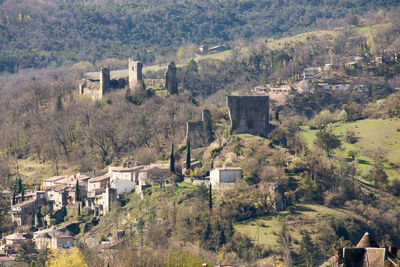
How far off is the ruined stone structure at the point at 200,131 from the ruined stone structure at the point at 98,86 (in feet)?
51.9

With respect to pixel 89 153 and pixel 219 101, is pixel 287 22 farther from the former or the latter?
pixel 89 153

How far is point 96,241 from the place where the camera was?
62.5 metres

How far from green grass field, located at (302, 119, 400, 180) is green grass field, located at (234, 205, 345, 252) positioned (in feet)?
42.1

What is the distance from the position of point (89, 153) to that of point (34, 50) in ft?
287

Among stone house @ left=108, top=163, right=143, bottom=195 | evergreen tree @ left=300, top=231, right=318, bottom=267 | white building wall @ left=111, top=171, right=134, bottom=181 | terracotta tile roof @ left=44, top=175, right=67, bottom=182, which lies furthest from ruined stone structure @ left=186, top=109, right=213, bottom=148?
evergreen tree @ left=300, top=231, right=318, bottom=267

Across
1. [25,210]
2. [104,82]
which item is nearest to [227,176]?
[25,210]

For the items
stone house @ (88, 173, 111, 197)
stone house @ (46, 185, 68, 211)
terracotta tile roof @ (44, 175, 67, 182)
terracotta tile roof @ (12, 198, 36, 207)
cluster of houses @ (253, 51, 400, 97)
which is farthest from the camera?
cluster of houses @ (253, 51, 400, 97)

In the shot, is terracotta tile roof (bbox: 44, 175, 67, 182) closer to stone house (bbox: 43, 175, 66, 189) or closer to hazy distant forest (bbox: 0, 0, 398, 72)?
stone house (bbox: 43, 175, 66, 189)

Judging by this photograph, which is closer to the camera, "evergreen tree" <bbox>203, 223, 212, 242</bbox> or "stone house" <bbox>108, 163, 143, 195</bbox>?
"evergreen tree" <bbox>203, 223, 212, 242</bbox>

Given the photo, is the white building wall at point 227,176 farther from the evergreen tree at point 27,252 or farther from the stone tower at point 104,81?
the stone tower at point 104,81

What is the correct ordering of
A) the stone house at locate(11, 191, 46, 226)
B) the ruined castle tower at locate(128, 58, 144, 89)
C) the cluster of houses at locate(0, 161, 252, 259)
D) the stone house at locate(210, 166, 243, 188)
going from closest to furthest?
1. the stone house at locate(210, 166, 243, 188)
2. the cluster of houses at locate(0, 161, 252, 259)
3. the stone house at locate(11, 191, 46, 226)
4. the ruined castle tower at locate(128, 58, 144, 89)

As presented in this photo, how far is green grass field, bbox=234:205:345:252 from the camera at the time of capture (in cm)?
5756

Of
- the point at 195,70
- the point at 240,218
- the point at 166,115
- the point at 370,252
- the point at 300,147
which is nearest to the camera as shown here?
the point at 370,252

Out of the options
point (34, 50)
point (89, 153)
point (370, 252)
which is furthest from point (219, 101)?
point (370, 252)
